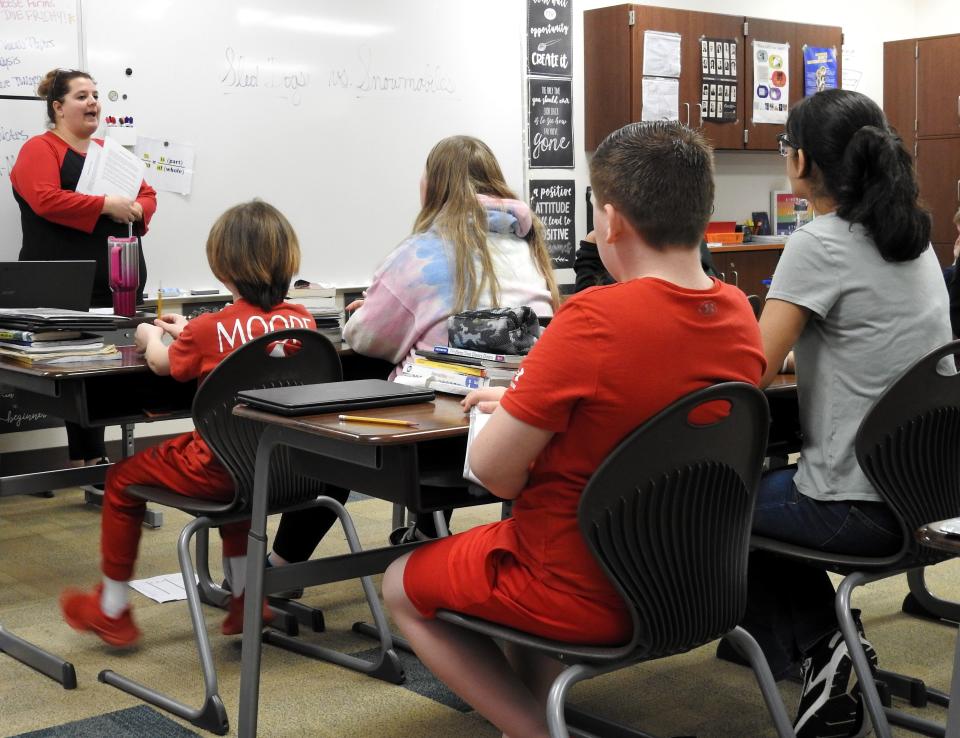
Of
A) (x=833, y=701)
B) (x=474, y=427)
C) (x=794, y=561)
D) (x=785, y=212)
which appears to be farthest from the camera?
(x=785, y=212)

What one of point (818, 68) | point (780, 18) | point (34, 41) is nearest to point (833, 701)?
point (34, 41)

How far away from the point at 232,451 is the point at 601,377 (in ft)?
3.96

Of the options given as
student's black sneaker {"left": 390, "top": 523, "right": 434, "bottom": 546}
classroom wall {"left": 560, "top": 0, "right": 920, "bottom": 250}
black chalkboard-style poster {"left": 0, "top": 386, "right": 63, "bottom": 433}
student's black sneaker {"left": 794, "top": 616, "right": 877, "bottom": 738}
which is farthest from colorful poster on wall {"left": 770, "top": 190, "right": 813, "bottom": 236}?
student's black sneaker {"left": 794, "top": 616, "right": 877, "bottom": 738}

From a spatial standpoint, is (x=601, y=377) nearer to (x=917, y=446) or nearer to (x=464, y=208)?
(x=917, y=446)

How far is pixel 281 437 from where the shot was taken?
1.99 meters

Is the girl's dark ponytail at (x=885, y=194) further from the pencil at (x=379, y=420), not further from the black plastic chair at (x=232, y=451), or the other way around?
the black plastic chair at (x=232, y=451)

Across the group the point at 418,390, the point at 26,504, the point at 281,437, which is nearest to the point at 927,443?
the point at 418,390

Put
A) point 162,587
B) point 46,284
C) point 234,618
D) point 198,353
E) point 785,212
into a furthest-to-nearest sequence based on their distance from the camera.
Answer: point 785,212, point 162,587, point 46,284, point 234,618, point 198,353

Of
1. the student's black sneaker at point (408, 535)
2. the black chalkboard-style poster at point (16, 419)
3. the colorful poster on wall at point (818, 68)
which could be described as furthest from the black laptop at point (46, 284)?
the colorful poster on wall at point (818, 68)

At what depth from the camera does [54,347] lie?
2766 mm

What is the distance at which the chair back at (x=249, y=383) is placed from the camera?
247cm

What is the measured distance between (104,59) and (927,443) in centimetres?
395

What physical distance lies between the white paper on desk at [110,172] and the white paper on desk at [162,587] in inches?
70.7

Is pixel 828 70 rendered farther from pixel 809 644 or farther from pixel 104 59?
pixel 809 644
